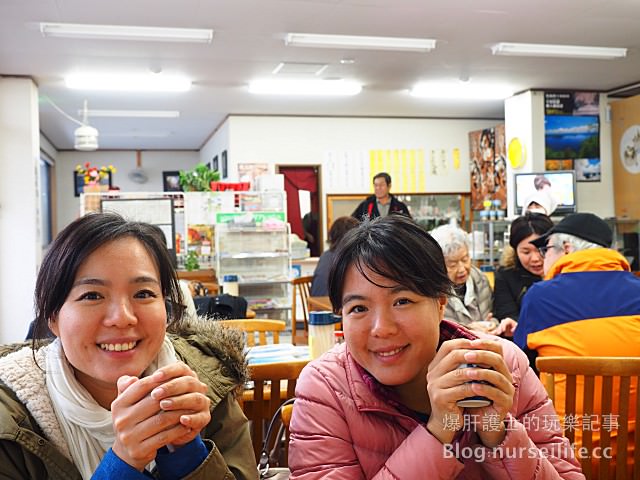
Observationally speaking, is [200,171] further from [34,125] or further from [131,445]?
[131,445]

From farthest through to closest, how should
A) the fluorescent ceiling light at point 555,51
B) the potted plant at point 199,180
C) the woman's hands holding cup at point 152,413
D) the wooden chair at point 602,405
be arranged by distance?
1. the potted plant at point 199,180
2. the fluorescent ceiling light at point 555,51
3. the wooden chair at point 602,405
4. the woman's hands holding cup at point 152,413

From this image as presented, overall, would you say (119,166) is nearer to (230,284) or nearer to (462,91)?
(462,91)

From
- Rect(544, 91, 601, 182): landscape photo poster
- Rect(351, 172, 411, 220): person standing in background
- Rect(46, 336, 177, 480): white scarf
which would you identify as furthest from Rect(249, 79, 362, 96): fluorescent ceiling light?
Rect(46, 336, 177, 480): white scarf

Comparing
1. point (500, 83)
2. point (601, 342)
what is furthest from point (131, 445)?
point (500, 83)

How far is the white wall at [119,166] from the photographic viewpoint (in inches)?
559

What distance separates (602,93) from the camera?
8.92 meters

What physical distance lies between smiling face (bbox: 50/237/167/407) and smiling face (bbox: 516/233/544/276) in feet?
9.59

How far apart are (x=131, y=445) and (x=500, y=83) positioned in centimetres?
800

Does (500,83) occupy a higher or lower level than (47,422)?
higher

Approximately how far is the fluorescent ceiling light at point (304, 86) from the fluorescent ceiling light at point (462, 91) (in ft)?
2.94

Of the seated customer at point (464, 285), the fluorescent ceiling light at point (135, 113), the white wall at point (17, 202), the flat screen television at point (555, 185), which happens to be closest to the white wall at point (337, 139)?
the fluorescent ceiling light at point (135, 113)

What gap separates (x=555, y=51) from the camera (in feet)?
21.7

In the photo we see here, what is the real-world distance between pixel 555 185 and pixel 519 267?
499 cm

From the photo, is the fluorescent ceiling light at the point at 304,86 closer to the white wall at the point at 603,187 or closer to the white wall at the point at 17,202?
the white wall at the point at 17,202
